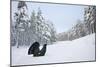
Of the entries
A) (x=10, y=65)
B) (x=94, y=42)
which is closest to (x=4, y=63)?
(x=10, y=65)

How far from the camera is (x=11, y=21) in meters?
2.19

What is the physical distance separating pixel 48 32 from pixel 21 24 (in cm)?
34

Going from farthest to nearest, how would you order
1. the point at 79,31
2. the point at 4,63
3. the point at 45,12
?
the point at 79,31 → the point at 45,12 → the point at 4,63

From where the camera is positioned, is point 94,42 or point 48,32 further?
point 94,42

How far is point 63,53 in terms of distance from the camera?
2434mm

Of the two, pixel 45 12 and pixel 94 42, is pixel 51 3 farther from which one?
pixel 94 42

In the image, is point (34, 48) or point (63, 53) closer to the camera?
point (34, 48)

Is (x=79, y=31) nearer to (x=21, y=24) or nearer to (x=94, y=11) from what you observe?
(x=94, y=11)

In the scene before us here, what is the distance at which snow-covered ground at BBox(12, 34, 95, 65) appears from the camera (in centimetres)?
222

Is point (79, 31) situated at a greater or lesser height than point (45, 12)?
lesser

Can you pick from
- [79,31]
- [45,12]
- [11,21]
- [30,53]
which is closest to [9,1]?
[11,21]

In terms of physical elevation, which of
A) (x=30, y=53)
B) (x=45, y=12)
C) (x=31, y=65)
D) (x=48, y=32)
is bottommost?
(x=31, y=65)

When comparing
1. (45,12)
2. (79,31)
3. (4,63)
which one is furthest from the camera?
(79,31)

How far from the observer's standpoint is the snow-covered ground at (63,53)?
2.22 m
